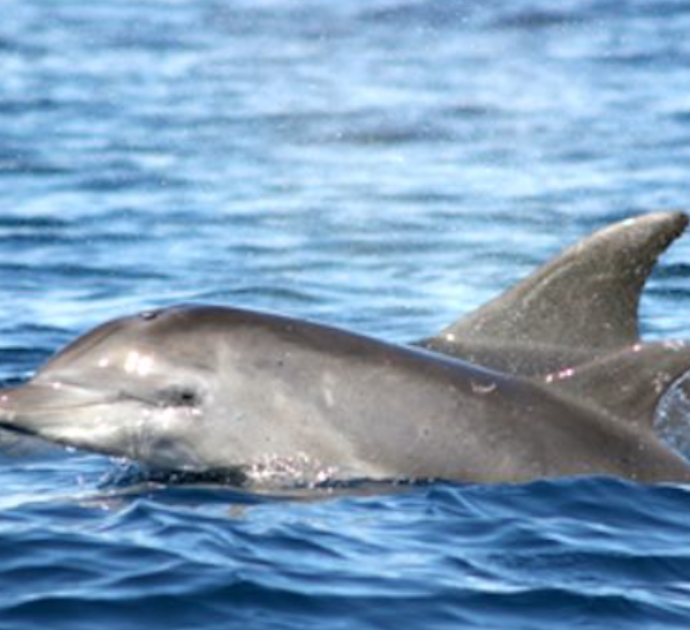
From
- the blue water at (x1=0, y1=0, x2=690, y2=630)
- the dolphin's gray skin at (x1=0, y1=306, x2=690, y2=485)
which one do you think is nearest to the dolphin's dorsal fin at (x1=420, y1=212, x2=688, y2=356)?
the dolphin's gray skin at (x1=0, y1=306, x2=690, y2=485)

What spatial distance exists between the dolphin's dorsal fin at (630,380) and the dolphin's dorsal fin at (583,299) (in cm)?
134

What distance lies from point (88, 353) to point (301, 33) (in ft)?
99.2

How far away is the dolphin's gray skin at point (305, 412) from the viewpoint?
11.9 metres

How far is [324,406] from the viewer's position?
11984mm

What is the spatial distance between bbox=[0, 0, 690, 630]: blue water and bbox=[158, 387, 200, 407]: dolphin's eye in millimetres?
433

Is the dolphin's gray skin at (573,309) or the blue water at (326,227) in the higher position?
the dolphin's gray skin at (573,309)

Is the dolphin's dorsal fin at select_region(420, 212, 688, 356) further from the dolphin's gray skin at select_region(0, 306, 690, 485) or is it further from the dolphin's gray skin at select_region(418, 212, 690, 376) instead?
the dolphin's gray skin at select_region(0, 306, 690, 485)

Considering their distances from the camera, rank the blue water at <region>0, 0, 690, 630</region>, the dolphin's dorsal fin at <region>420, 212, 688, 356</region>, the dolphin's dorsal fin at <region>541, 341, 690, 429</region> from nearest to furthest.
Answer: the blue water at <region>0, 0, 690, 630</region> → the dolphin's dorsal fin at <region>541, 341, 690, 429</region> → the dolphin's dorsal fin at <region>420, 212, 688, 356</region>

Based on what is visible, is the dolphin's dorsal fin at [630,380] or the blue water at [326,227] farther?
the dolphin's dorsal fin at [630,380]

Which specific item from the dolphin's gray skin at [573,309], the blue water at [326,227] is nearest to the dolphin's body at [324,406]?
the blue water at [326,227]

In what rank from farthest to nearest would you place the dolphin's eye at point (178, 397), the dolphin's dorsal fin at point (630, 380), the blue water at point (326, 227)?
the dolphin's eye at point (178, 397), the dolphin's dorsal fin at point (630, 380), the blue water at point (326, 227)

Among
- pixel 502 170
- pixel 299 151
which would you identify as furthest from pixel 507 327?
pixel 299 151

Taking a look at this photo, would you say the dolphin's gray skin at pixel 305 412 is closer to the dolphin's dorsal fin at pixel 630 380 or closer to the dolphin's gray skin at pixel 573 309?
the dolphin's dorsal fin at pixel 630 380

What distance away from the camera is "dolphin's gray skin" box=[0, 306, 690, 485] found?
467 inches
